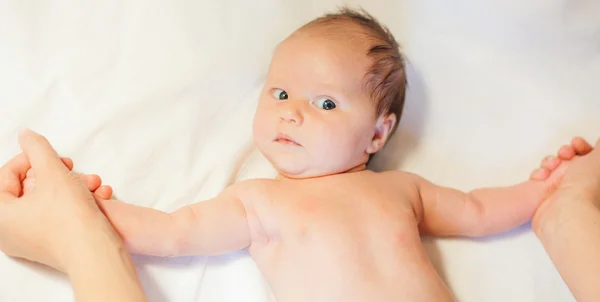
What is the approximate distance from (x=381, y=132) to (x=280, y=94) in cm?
18

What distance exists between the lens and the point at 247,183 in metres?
1.08

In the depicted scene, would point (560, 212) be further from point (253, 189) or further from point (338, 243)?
point (253, 189)

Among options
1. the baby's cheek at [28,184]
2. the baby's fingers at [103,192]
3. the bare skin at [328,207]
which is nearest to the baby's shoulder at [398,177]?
the bare skin at [328,207]

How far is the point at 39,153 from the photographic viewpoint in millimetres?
1023

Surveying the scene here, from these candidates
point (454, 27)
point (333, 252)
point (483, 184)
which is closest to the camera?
point (333, 252)

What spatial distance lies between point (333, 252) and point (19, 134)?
52cm

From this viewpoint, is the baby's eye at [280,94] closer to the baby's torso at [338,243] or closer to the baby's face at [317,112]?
the baby's face at [317,112]

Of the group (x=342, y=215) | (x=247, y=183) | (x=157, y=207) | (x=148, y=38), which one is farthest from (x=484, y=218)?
(x=148, y=38)

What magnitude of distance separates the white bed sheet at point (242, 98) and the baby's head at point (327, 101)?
131 millimetres

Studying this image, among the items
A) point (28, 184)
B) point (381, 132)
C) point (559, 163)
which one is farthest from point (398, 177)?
point (28, 184)

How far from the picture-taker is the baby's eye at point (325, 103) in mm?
1095

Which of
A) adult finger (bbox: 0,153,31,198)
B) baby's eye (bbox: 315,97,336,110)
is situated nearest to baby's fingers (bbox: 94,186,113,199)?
adult finger (bbox: 0,153,31,198)

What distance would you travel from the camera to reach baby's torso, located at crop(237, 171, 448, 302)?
0.97 meters

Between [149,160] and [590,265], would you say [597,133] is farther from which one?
[149,160]
